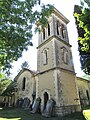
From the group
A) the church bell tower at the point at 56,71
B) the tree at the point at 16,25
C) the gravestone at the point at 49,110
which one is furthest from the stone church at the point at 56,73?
the tree at the point at 16,25

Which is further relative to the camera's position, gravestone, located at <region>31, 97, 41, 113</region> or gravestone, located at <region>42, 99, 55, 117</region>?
gravestone, located at <region>31, 97, 41, 113</region>

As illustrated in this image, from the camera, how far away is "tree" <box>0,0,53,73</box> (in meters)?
8.19

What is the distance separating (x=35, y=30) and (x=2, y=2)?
10.1 ft

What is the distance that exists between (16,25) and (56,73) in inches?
316

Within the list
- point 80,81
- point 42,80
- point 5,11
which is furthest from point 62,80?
point 80,81

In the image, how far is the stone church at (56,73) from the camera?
14500mm

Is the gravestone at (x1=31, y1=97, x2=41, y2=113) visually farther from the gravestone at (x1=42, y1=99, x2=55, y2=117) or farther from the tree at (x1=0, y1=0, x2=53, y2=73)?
the tree at (x1=0, y1=0, x2=53, y2=73)

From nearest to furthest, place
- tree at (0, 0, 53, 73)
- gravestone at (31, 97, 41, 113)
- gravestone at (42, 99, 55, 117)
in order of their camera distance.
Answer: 1. tree at (0, 0, 53, 73)
2. gravestone at (42, 99, 55, 117)
3. gravestone at (31, 97, 41, 113)

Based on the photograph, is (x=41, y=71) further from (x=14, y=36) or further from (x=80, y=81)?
(x=80, y=81)

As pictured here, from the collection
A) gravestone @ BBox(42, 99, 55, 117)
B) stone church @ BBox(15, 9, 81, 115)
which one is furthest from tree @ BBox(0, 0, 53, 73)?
gravestone @ BBox(42, 99, 55, 117)

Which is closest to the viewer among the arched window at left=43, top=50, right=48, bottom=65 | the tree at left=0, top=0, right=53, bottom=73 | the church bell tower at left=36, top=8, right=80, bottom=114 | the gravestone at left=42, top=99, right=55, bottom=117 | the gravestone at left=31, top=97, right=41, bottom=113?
the tree at left=0, top=0, right=53, bottom=73

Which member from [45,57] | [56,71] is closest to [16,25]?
→ [56,71]

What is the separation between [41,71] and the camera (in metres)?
17.7

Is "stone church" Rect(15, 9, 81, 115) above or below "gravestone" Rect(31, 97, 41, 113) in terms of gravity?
above
